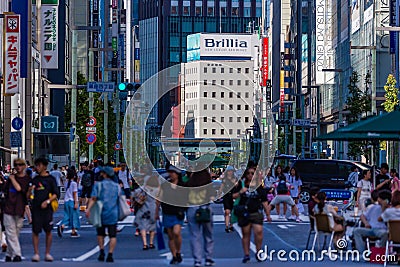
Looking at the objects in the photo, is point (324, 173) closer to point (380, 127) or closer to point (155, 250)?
point (380, 127)

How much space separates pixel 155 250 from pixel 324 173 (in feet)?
85.2

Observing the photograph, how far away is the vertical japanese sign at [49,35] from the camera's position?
71.6 m

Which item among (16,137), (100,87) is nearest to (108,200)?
(16,137)

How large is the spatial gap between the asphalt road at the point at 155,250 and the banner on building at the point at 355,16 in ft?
195

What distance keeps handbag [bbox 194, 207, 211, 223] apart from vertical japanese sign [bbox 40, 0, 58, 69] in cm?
5486

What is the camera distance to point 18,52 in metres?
48.8

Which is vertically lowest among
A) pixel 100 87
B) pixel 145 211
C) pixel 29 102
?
pixel 145 211

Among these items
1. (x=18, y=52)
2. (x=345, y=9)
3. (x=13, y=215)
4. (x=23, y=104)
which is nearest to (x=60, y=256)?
(x=13, y=215)

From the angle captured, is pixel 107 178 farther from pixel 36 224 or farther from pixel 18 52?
pixel 18 52

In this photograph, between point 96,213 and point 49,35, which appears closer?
point 96,213

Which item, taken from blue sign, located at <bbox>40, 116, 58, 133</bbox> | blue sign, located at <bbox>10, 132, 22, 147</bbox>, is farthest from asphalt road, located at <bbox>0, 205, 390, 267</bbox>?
blue sign, located at <bbox>40, 116, 58, 133</bbox>

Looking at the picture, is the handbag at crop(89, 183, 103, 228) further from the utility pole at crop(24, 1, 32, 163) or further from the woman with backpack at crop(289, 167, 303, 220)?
the utility pole at crop(24, 1, 32, 163)

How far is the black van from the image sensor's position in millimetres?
46656

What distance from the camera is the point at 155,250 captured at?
72.5 ft
